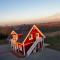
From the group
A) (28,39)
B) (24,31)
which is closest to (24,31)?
(24,31)

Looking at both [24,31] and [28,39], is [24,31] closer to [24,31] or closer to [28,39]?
[24,31]

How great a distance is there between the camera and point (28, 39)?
Result: 11781 mm

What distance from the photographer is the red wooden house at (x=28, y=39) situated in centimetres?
1170

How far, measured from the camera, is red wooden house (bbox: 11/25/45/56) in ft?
38.4

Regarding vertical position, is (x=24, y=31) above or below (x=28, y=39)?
above

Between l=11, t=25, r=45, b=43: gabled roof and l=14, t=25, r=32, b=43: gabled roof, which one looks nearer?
l=11, t=25, r=45, b=43: gabled roof

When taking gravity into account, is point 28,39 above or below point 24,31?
below

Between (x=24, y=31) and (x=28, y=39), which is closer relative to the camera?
(x=28, y=39)

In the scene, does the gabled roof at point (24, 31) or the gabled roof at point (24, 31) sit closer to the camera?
the gabled roof at point (24, 31)

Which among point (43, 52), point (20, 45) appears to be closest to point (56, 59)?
point (43, 52)

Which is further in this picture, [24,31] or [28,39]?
[24,31]

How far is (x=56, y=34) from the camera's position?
1906 centimetres

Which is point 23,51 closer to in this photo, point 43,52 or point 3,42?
point 43,52

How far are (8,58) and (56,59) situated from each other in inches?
136
